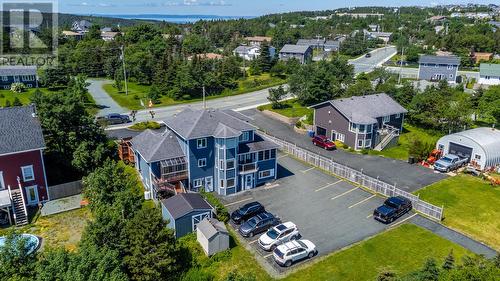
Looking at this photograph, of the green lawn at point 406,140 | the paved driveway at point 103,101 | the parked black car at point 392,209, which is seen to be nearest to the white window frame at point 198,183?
the parked black car at point 392,209

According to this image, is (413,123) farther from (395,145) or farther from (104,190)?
(104,190)

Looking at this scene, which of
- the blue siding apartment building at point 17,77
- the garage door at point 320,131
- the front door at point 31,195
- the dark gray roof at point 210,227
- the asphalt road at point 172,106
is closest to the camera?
the dark gray roof at point 210,227

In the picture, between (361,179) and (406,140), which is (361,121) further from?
Result: (361,179)

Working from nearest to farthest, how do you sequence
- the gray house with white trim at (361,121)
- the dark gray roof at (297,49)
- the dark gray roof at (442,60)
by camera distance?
the gray house with white trim at (361,121)
the dark gray roof at (442,60)
the dark gray roof at (297,49)

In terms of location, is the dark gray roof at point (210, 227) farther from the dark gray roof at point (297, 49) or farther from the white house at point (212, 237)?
the dark gray roof at point (297, 49)

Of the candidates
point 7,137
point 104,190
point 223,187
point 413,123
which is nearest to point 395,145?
point 413,123

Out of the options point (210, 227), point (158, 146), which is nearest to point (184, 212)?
point (210, 227)

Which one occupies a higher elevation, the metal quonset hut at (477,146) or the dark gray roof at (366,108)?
the dark gray roof at (366,108)

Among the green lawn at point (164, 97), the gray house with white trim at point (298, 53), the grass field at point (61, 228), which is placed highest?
the gray house with white trim at point (298, 53)
